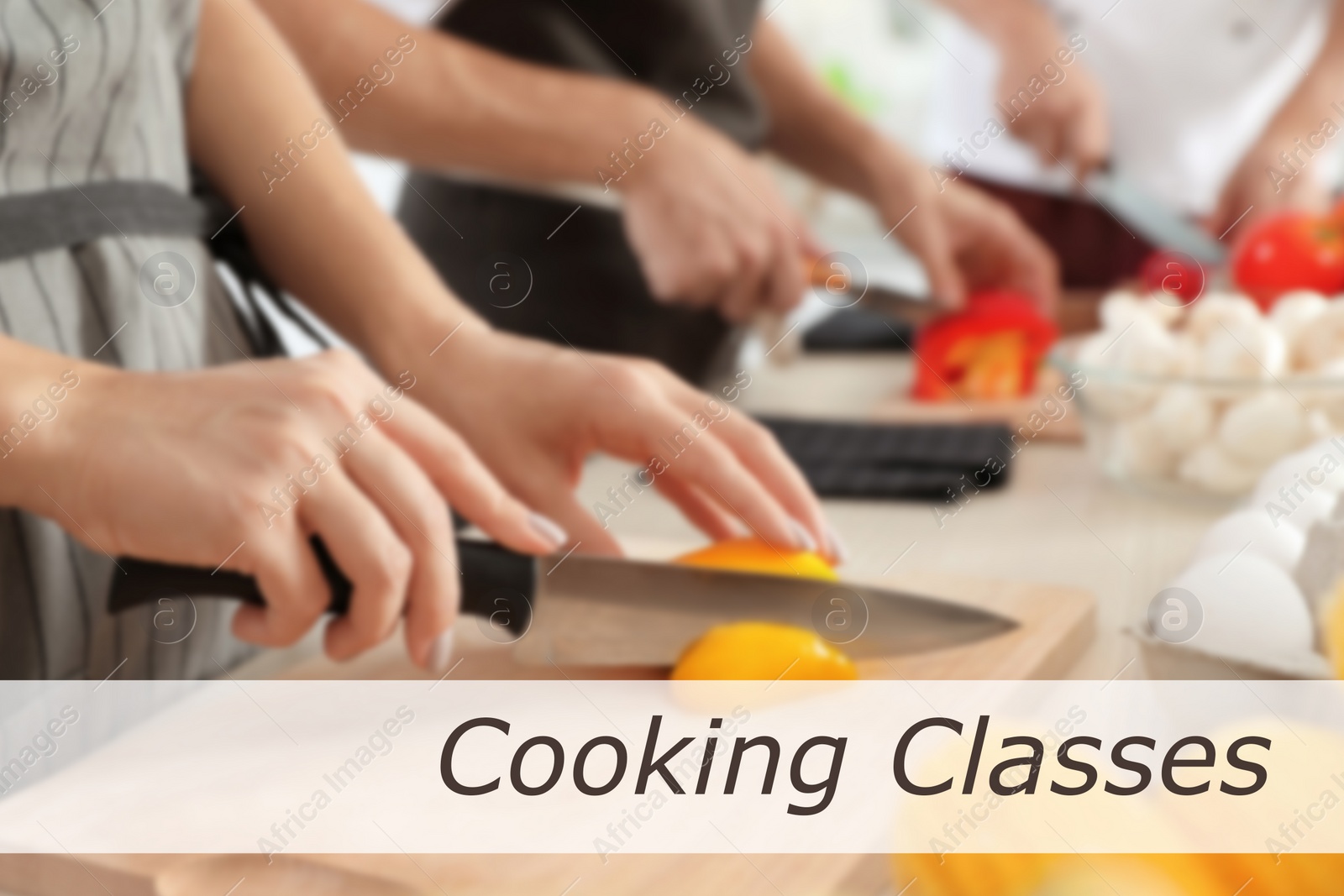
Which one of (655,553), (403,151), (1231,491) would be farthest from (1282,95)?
(655,553)

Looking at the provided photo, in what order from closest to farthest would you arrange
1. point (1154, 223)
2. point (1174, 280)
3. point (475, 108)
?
1. point (475, 108)
2. point (1174, 280)
3. point (1154, 223)

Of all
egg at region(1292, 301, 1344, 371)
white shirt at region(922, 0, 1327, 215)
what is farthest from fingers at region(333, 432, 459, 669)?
white shirt at region(922, 0, 1327, 215)

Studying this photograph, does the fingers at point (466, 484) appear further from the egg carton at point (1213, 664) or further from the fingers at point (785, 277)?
the fingers at point (785, 277)

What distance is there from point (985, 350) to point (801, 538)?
2.06ft

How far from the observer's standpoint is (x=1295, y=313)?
0.88m

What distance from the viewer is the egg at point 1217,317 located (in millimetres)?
851

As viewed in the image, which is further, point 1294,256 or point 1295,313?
point 1294,256

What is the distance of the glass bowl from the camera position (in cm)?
80

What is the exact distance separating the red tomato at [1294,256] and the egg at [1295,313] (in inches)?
7.8

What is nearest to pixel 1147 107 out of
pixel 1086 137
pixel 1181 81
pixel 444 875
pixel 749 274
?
pixel 1181 81

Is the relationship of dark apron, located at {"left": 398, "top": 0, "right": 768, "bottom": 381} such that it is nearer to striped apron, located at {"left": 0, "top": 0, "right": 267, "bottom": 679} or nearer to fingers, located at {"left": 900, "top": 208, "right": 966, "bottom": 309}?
fingers, located at {"left": 900, "top": 208, "right": 966, "bottom": 309}

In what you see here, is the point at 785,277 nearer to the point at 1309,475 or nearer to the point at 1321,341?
the point at 1321,341

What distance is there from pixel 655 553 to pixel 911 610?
0.71ft

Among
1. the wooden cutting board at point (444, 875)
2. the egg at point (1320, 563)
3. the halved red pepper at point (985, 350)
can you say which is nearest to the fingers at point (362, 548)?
the wooden cutting board at point (444, 875)
